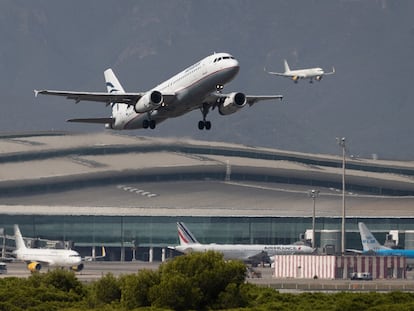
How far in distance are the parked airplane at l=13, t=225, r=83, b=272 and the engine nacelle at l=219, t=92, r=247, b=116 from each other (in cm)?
4467

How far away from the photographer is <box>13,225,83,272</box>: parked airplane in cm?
15879

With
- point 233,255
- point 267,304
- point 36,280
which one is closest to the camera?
point 267,304

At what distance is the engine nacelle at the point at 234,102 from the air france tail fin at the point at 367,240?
66387 millimetres

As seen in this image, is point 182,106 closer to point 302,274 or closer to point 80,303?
point 80,303

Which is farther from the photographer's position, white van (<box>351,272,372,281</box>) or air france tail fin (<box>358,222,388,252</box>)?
air france tail fin (<box>358,222,388,252</box>)

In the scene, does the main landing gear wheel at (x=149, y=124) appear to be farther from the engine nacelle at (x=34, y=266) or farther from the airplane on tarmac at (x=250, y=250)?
the airplane on tarmac at (x=250, y=250)

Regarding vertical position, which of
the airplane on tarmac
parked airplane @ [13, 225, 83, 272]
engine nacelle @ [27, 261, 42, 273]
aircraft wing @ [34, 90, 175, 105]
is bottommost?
engine nacelle @ [27, 261, 42, 273]

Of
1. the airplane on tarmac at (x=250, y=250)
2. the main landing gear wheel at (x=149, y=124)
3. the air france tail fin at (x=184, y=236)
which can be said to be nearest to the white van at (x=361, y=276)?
the airplane on tarmac at (x=250, y=250)

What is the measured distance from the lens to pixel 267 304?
3538 inches

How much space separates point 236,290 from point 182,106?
29.7 meters

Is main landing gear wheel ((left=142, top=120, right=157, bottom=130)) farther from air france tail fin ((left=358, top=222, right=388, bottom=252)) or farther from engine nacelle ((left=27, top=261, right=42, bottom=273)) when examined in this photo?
air france tail fin ((left=358, top=222, right=388, bottom=252))

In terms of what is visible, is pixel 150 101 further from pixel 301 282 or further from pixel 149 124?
pixel 301 282

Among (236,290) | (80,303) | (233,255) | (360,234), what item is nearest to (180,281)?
(236,290)

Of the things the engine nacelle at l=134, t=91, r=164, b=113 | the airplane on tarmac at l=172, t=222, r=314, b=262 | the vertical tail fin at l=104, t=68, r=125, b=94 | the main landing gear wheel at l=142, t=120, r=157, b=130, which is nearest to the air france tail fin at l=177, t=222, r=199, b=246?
the airplane on tarmac at l=172, t=222, r=314, b=262
